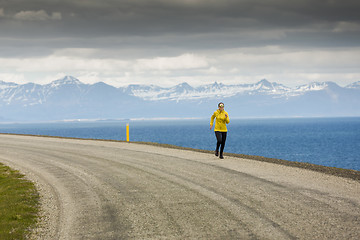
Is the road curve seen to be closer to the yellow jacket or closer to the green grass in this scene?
the green grass

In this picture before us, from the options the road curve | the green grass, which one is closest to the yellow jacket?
the road curve

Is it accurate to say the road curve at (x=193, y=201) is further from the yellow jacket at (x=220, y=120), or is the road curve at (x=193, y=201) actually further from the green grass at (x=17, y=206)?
the yellow jacket at (x=220, y=120)

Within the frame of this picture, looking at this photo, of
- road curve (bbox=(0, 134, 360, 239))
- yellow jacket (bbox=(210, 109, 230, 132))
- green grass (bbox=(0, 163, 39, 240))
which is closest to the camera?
road curve (bbox=(0, 134, 360, 239))

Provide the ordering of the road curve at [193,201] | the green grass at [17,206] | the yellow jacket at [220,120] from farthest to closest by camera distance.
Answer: the yellow jacket at [220,120]
the green grass at [17,206]
the road curve at [193,201]

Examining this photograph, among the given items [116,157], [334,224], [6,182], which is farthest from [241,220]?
[116,157]

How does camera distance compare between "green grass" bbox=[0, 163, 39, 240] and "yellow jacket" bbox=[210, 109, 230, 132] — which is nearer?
"green grass" bbox=[0, 163, 39, 240]

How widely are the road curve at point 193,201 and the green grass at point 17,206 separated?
300 mm

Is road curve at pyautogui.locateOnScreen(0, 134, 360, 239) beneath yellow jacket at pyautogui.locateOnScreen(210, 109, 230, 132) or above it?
beneath

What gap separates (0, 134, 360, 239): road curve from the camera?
791 centimetres

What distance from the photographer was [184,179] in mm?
13406

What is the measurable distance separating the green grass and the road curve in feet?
0.99

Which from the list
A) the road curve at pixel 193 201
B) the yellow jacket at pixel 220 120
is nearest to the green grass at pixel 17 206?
the road curve at pixel 193 201

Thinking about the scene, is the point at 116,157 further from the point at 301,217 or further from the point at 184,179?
the point at 301,217

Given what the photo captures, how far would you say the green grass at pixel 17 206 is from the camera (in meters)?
8.36
